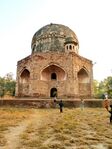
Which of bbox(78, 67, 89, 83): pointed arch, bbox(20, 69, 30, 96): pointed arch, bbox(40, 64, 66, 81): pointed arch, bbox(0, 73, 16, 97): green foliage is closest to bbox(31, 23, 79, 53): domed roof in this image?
bbox(40, 64, 66, 81): pointed arch

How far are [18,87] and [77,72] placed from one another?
6.54 m

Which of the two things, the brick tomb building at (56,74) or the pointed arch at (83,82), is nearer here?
the brick tomb building at (56,74)

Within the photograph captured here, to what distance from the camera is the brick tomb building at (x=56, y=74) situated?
24500 millimetres

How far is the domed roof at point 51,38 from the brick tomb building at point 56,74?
1.39 metres

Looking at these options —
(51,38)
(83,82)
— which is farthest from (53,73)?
(51,38)

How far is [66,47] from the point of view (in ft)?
88.1

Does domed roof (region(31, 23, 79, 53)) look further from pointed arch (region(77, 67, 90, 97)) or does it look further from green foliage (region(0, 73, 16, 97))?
green foliage (region(0, 73, 16, 97))

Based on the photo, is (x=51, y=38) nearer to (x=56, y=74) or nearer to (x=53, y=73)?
(x=53, y=73)

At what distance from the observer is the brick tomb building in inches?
965

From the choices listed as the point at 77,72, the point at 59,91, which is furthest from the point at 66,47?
the point at 59,91

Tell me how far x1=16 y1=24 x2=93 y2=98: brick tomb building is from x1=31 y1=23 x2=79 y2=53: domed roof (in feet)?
4.57

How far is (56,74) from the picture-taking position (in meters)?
Result: 26.8

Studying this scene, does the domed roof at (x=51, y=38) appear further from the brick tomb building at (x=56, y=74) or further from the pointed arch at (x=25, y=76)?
the pointed arch at (x=25, y=76)

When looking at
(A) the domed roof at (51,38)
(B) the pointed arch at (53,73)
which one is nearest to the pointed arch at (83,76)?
(B) the pointed arch at (53,73)
